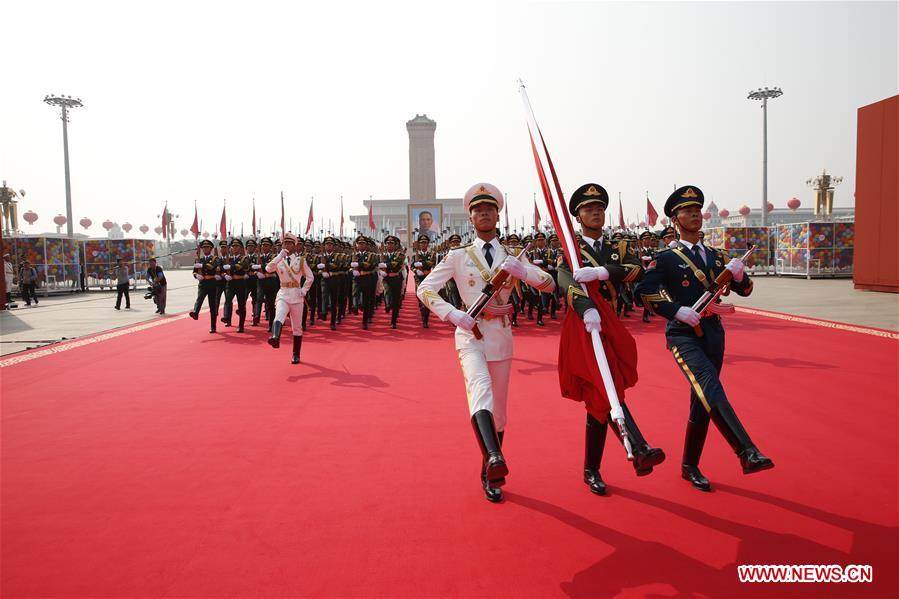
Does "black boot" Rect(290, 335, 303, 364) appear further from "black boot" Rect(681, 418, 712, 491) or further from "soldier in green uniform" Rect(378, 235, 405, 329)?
"black boot" Rect(681, 418, 712, 491)

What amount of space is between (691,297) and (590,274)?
0.88 metres

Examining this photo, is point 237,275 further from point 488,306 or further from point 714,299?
point 714,299

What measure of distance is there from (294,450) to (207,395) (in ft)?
7.68

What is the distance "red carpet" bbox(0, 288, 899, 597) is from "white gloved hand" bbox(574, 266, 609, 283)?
1.32 m

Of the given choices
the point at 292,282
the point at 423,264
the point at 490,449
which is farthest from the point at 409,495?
the point at 423,264

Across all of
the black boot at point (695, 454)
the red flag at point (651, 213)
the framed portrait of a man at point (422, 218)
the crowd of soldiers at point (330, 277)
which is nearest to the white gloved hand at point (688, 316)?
the black boot at point (695, 454)

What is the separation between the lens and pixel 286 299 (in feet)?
26.5

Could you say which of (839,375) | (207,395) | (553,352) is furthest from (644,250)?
(207,395)

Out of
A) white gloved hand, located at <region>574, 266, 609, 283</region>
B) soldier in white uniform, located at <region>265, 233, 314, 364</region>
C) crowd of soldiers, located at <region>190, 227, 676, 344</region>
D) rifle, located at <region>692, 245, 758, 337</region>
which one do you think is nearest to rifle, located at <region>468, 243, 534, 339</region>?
white gloved hand, located at <region>574, 266, 609, 283</region>

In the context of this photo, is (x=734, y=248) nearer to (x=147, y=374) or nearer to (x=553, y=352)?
(x=553, y=352)

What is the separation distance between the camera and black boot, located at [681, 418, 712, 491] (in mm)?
3449

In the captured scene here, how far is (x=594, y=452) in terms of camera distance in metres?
3.46

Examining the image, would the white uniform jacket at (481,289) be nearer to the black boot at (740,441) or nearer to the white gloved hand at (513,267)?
the white gloved hand at (513,267)

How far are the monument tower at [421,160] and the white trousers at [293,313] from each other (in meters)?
63.2
